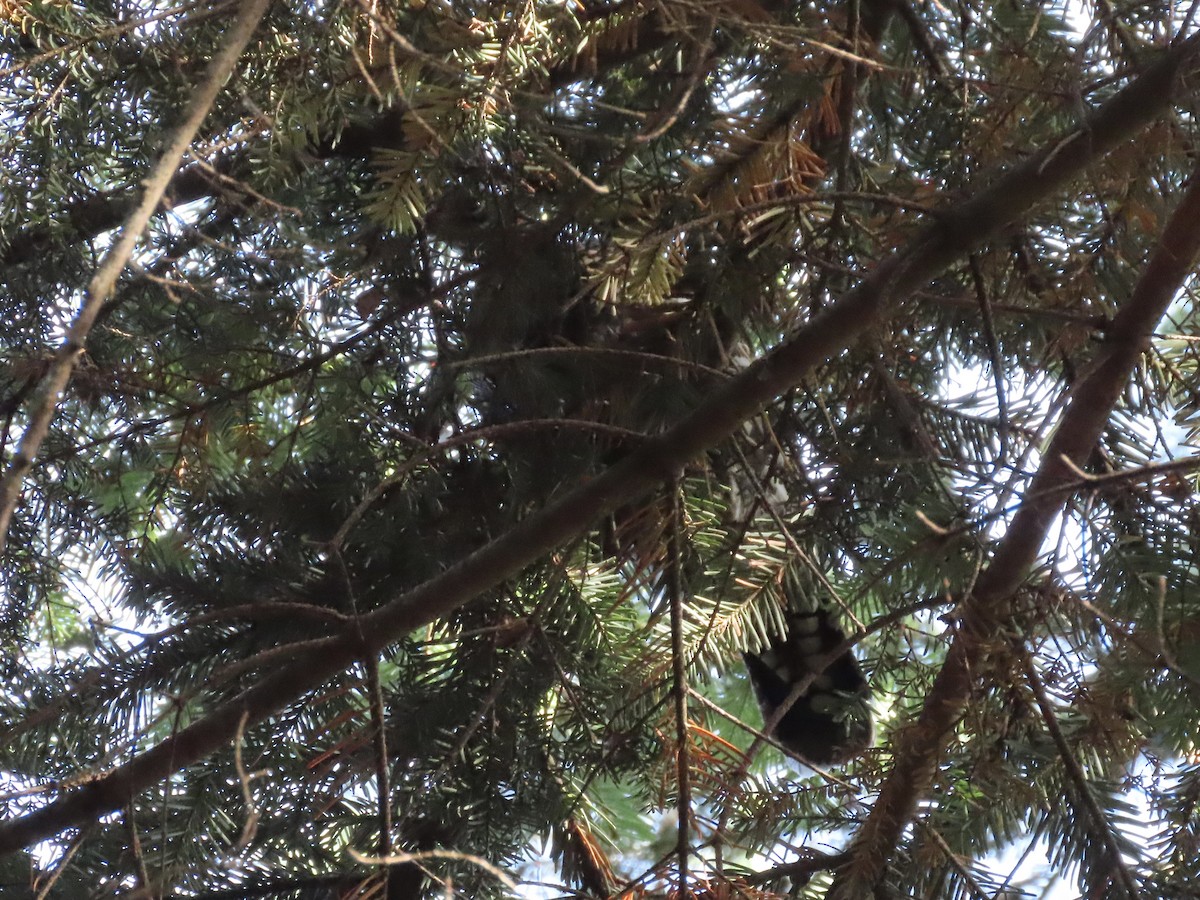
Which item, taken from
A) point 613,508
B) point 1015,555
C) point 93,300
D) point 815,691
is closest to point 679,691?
point 613,508

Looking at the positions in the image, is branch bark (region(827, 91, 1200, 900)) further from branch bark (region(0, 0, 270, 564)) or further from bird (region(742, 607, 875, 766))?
branch bark (region(0, 0, 270, 564))

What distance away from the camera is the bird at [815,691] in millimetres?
1290

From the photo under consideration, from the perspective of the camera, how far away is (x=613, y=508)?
0.99m

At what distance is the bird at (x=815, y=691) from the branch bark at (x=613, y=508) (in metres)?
0.25

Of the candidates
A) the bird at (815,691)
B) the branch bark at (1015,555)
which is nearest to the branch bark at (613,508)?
the branch bark at (1015,555)

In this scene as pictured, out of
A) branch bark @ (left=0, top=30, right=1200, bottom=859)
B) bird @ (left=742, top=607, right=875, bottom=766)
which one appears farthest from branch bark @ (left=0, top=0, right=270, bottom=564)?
bird @ (left=742, top=607, right=875, bottom=766)

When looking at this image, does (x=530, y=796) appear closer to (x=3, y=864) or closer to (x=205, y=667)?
(x=205, y=667)

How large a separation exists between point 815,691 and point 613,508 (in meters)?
0.53

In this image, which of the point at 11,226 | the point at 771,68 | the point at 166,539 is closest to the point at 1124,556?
the point at 771,68

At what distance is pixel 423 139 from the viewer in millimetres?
1070

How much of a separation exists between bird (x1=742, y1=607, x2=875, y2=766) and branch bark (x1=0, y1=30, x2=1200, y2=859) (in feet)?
0.81

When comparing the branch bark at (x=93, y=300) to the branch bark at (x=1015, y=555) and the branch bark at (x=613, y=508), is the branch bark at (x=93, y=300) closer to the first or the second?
the branch bark at (x=613, y=508)

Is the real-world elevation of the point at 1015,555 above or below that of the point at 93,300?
above

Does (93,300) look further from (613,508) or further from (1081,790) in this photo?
(1081,790)
